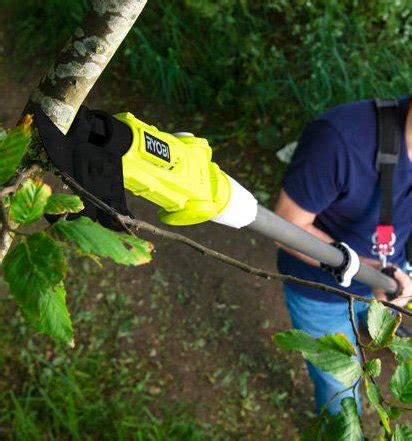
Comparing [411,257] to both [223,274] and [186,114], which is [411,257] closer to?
[223,274]

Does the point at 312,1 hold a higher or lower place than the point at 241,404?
higher

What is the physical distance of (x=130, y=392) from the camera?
260cm

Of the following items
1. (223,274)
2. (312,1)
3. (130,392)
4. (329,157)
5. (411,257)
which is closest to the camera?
(329,157)

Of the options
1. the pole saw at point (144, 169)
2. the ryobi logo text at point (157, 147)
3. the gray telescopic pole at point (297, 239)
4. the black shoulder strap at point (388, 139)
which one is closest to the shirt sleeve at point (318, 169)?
the black shoulder strap at point (388, 139)

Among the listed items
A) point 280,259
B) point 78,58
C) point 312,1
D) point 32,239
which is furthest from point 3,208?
point 312,1

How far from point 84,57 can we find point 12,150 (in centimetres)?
19

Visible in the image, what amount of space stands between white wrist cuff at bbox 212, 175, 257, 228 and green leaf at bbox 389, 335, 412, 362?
32 cm

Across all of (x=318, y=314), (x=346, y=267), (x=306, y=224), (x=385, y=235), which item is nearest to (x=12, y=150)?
(x=346, y=267)

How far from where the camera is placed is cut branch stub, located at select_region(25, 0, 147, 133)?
618 millimetres

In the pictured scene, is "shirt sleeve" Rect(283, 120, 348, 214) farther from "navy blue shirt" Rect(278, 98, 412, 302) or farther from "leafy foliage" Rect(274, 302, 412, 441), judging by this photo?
"leafy foliage" Rect(274, 302, 412, 441)

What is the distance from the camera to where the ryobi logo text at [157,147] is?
2.24 ft

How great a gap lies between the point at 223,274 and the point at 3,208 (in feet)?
8.13

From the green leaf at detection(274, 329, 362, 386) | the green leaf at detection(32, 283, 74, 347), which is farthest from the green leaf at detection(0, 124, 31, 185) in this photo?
the green leaf at detection(274, 329, 362, 386)

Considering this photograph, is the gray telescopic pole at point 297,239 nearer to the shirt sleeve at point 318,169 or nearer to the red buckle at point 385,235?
the red buckle at point 385,235
